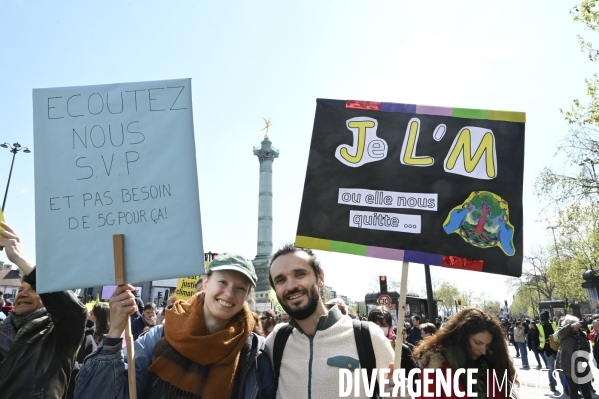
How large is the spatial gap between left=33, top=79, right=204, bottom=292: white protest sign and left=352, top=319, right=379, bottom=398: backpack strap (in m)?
1.05

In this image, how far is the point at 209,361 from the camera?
2385 mm

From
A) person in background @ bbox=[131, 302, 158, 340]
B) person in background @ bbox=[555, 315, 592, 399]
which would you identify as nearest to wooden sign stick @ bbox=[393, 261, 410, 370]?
person in background @ bbox=[131, 302, 158, 340]

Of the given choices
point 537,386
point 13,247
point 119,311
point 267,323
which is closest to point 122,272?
point 119,311

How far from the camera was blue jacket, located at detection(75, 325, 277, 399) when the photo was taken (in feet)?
7.31

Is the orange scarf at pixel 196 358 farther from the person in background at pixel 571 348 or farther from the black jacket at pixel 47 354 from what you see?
the person in background at pixel 571 348

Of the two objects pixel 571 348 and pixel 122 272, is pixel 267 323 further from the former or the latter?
pixel 122 272

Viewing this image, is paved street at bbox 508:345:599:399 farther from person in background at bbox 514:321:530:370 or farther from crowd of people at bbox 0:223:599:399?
crowd of people at bbox 0:223:599:399

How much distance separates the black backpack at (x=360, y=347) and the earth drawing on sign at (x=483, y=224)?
0.88m

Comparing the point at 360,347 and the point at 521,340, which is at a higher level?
the point at 360,347

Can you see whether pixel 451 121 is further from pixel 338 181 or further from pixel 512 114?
pixel 338 181

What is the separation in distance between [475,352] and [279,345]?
1.90 meters

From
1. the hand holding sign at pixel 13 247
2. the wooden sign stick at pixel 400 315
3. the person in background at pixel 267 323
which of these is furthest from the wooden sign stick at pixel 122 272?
the person in background at pixel 267 323

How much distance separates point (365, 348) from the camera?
2547 millimetres

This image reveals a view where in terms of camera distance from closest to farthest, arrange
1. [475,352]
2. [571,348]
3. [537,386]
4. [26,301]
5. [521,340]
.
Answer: [26,301]
[475,352]
[571,348]
[537,386]
[521,340]
